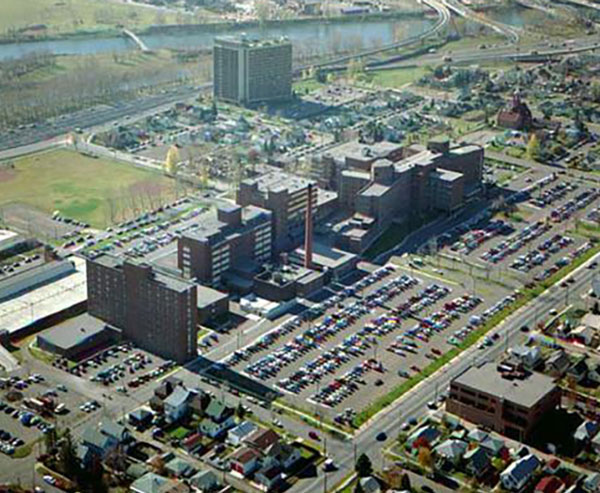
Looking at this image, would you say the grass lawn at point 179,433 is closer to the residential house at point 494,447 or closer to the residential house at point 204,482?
the residential house at point 204,482

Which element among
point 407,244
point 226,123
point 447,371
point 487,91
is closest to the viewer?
point 447,371

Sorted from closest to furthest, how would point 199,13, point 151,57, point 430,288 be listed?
point 430,288 < point 151,57 < point 199,13

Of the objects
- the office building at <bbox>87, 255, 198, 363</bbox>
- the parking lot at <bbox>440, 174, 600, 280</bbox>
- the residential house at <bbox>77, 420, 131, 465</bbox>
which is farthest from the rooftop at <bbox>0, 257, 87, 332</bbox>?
the parking lot at <bbox>440, 174, 600, 280</bbox>

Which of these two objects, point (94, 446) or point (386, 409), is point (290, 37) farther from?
point (94, 446)

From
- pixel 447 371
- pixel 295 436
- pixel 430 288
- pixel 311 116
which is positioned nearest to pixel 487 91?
pixel 311 116

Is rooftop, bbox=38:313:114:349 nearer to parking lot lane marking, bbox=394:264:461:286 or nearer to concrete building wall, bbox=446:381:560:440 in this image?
concrete building wall, bbox=446:381:560:440

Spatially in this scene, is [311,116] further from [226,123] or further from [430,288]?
[430,288]

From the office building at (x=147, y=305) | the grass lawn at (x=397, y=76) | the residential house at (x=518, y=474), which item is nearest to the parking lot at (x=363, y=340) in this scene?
the office building at (x=147, y=305)
